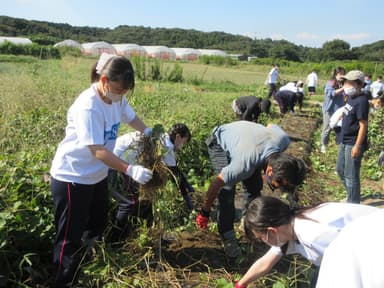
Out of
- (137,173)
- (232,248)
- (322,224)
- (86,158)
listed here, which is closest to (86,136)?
(86,158)

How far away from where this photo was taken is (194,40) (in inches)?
4373

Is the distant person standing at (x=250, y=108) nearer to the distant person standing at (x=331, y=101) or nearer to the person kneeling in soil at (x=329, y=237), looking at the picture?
the distant person standing at (x=331, y=101)

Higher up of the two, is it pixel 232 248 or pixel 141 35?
pixel 141 35

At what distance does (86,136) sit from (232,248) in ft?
5.27

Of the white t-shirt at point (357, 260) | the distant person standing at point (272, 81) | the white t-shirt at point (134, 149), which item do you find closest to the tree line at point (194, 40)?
the distant person standing at point (272, 81)

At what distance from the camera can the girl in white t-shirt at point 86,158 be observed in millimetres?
2016

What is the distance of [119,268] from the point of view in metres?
2.59

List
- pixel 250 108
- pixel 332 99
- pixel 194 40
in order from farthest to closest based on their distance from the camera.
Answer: pixel 194 40 < pixel 332 99 < pixel 250 108

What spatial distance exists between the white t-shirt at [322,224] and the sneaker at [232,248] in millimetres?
1314

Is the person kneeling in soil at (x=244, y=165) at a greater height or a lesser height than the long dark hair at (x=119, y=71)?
lesser

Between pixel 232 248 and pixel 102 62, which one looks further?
pixel 232 248

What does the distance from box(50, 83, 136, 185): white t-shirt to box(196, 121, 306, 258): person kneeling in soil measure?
922 millimetres

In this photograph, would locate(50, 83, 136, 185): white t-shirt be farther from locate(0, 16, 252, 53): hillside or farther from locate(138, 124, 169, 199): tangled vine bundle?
locate(0, 16, 252, 53): hillside

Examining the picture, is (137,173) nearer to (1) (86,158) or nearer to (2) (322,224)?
(1) (86,158)
